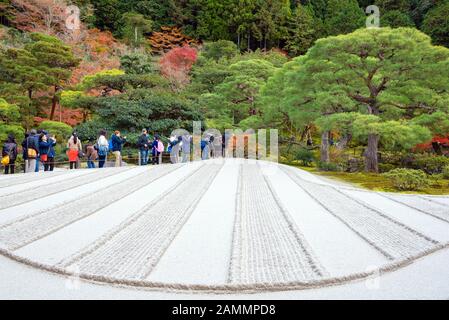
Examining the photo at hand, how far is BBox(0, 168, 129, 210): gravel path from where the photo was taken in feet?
19.1

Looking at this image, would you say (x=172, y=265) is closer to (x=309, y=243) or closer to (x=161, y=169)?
(x=309, y=243)

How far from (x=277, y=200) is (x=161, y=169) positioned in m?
5.01

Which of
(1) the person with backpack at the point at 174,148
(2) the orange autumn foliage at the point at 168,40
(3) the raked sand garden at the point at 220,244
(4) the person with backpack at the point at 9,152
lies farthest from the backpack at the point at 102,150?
(2) the orange autumn foliage at the point at 168,40

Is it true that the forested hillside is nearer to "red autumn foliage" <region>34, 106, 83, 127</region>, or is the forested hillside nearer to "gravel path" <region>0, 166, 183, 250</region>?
"red autumn foliage" <region>34, 106, 83, 127</region>

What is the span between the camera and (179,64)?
89.6ft

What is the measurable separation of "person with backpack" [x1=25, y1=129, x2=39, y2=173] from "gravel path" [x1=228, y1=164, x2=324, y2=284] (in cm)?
564

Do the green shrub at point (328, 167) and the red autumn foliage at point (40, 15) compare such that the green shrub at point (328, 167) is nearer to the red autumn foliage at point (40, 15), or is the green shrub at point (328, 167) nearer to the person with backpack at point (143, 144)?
the person with backpack at point (143, 144)

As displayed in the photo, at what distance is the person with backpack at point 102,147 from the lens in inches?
407

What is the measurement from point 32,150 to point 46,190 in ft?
9.86

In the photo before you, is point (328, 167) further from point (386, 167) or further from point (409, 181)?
point (409, 181)

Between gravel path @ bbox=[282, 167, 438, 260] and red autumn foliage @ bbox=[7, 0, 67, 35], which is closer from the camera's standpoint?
gravel path @ bbox=[282, 167, 438, 260]

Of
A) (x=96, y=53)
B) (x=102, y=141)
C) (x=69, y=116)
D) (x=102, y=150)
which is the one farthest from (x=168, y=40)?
(x=102, y=141)

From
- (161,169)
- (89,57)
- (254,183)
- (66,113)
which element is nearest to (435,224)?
(254,183)

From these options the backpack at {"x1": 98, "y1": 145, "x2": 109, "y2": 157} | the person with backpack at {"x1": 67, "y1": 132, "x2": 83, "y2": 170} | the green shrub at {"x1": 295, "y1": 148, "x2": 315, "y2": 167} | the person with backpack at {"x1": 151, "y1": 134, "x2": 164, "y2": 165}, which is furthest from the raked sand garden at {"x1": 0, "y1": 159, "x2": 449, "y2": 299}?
the green shrub at {"x1": 295, "y1": 148, "x2": 315, "y2": 167}
